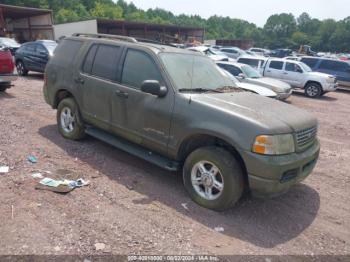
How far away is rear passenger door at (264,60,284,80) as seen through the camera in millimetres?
15952

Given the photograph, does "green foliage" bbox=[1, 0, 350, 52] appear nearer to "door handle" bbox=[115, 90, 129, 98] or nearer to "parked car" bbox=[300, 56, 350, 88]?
"parked car" bbox=[300, 56, 350, 88]

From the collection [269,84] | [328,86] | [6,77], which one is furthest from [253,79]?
[6,77]

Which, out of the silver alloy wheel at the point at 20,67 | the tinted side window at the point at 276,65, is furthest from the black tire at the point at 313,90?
the silver alloy wheel at the point at 20,67

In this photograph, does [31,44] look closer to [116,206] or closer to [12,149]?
[12,149]

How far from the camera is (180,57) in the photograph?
15.6 feet

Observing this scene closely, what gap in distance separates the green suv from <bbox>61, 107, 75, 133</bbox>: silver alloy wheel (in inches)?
3.9

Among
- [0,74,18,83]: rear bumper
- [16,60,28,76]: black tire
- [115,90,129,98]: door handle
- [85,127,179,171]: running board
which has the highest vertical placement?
[115,90,129,98]: door handle

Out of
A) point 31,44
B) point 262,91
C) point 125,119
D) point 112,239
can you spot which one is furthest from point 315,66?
point 112,239

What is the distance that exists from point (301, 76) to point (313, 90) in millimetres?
894

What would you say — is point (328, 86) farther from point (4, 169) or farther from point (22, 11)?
point (22, 11)

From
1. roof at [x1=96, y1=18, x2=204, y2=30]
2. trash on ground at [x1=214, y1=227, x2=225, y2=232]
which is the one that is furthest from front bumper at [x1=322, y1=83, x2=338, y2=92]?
roof at [x1=96, y1=18, x2=204, y2=30]

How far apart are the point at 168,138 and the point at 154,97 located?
1.94 feet

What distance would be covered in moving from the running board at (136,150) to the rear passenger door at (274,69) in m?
12.7

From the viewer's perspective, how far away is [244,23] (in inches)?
5861
